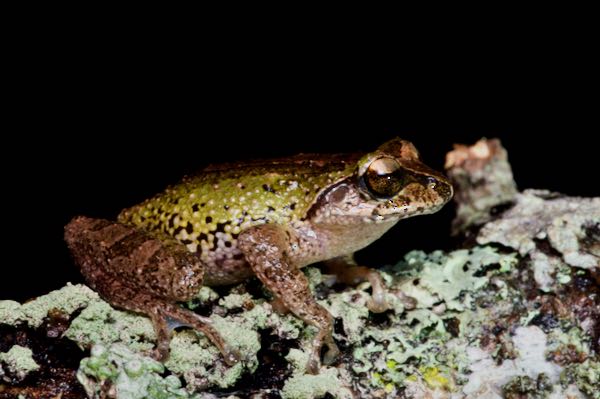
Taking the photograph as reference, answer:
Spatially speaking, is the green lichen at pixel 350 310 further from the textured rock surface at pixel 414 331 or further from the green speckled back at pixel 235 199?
the green speckled back at pixel 235 199

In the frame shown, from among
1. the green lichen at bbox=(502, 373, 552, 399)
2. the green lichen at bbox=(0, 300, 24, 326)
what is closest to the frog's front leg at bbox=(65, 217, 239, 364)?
the green lichen at bbox=(0, 300, 24, 326)

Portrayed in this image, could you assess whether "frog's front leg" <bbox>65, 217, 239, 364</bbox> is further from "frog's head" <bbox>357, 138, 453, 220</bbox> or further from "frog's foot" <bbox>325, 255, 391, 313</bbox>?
"frog's head" <bbox>357, 138, 453, 220</bbox>

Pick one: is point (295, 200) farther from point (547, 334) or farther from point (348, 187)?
point (547, 334)

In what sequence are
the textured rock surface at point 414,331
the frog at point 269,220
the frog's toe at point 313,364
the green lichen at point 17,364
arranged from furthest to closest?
1. the frog at point 269,220
2. the frog's toe at point 313,364
3. the textured rock surface at point 414,331
4. the green lichen at point 17,364

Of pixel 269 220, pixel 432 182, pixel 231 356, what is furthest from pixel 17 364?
pixel 432 182

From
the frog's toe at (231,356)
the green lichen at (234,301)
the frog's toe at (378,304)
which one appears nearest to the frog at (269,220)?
the frog's toe at (378,304)
